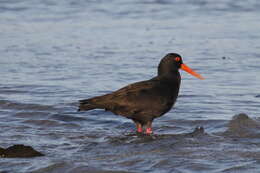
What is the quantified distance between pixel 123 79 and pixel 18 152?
3822 millimetres

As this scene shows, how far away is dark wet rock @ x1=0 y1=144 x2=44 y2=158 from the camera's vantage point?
17.3 ft

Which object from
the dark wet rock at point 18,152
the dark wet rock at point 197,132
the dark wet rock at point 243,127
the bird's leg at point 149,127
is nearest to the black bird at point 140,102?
the bird's leg at point 149,127

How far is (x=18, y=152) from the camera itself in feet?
17.4

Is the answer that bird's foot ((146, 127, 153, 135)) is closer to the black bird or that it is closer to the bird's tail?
the black bird

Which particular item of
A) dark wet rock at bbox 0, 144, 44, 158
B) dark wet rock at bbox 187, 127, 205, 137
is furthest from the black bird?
dark wet rock at bbox 0, 144, 44, 158

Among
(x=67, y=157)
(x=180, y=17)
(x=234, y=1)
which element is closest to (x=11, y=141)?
(x=67, y=157)

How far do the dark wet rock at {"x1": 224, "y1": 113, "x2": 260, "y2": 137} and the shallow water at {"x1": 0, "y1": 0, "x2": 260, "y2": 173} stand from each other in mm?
20

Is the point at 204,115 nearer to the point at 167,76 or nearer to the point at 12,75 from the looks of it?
the point at 167,76

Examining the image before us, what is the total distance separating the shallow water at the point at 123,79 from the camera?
5340 millimetres

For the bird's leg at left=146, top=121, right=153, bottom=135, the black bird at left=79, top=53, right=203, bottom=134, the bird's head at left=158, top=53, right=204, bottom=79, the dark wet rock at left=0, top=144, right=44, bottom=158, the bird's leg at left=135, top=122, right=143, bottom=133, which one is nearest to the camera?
the dark wet rock at left=0, top=144, right=44, bottom=158

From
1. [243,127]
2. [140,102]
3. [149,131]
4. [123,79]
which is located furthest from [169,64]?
[123,79]

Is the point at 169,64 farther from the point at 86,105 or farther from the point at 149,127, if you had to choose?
the point at 86,105

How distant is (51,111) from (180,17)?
7.99 metres

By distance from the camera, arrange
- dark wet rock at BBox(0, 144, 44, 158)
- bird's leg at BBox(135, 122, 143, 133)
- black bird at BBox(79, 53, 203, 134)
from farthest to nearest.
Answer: bird's leg at BBox(135, 122, 143, 133)
black bird at BBox(79, 53, 203, 134)
dark wet rock at BBox(0, 144, 44, 158)
